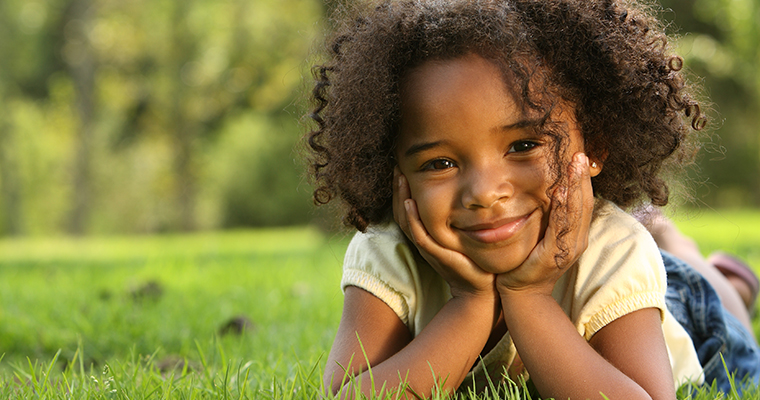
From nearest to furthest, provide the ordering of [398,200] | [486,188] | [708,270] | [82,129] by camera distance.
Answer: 1. [486,188]
2. [398,200]
3. [708,270]
4. [82,129]

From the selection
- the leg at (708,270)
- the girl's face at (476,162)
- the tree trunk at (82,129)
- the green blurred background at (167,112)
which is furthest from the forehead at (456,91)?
the tree trunk at (82,129)

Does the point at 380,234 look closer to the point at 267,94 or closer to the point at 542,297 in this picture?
the point at 542,297

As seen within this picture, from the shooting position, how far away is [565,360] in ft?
5.70

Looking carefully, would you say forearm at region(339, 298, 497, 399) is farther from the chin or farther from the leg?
the leg

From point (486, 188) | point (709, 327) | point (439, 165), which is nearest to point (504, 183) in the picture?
point (486, 188)

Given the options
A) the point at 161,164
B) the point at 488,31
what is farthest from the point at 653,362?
the point at 161,164

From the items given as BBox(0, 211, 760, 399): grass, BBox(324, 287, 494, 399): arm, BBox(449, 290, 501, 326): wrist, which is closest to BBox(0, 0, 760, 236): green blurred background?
BBox(0, 211, 760, 399): grass

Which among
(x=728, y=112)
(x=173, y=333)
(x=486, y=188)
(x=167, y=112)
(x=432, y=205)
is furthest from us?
(x=167, y=112)

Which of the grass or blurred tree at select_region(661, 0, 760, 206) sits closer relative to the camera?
the grass

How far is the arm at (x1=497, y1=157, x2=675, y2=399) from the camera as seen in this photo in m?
1.71

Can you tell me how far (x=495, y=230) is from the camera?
178 cm

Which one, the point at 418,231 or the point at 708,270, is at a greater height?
the point at 418,231

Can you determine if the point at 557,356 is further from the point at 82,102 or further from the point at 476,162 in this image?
the point at 82,102

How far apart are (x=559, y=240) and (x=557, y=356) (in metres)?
0.31
